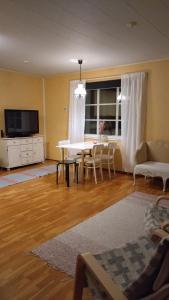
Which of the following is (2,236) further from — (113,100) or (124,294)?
(113,100)

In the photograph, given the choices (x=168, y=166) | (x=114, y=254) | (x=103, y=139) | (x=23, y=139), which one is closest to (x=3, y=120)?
(x=23, y=139)

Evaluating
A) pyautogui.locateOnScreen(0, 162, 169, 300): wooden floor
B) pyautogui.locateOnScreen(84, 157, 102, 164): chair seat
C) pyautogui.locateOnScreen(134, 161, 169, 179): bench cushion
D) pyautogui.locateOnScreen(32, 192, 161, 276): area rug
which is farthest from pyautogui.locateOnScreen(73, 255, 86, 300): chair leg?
pyautogui.locateOnScreen(84, 157, 102, 164): chair seat

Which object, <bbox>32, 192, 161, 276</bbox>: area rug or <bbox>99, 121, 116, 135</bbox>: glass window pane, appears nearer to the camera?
<bbox>32, 192, 161, 276</bbox>: area rug

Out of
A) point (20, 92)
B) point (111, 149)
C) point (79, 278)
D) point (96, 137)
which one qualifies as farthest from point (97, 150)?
point (79, 278)

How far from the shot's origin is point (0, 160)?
227 inches

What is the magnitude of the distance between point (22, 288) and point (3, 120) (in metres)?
4.80

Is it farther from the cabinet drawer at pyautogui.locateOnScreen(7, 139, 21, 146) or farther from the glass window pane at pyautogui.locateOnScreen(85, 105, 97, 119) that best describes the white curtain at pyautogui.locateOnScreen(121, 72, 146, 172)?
the cabinet drawer at pyautogui.locateOnScreen(7, 139, 21, 146)

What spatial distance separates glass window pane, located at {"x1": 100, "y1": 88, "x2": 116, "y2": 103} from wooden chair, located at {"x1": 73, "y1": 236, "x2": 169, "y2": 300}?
4.34 meters

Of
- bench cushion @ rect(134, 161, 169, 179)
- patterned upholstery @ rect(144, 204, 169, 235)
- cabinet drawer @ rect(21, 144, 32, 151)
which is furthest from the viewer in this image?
cabinet drawer @ rect(21, 144, 32, 151)

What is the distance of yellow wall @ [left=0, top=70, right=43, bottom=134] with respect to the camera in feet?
19.2

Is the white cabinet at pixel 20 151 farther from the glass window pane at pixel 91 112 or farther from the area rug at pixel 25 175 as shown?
the glass window pane at pixel 91 112

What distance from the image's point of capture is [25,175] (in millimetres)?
5156

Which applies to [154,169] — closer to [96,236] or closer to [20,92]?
[96,236]

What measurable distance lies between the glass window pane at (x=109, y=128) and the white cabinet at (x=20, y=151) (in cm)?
192
